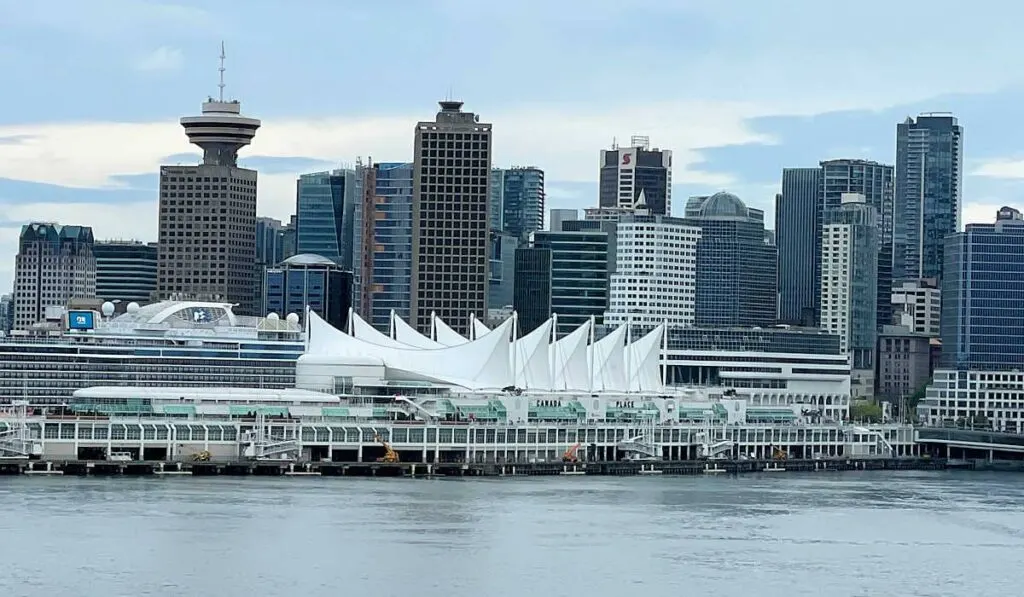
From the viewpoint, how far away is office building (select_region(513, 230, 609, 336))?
505ft

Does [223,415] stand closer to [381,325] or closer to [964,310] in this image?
[381,325]

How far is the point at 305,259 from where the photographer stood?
16038 cm

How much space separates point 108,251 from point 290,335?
256 ft

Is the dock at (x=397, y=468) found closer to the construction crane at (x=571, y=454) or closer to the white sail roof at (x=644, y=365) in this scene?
the construction crane at (x=571, y=454)

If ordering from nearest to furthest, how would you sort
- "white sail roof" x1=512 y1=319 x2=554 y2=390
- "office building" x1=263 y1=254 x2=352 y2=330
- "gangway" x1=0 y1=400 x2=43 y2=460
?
"gangway" x1=0 y1=400 x2=43 y2=460 < "white sail roof" x1=512 y1=319 x2=554 y2=390 < "office building" x1=263 y1=254 x2=352 y2=330

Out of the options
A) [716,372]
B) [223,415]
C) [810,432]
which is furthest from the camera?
[716,372]

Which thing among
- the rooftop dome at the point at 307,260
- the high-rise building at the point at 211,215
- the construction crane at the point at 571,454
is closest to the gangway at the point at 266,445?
the construction crane at the point at 571,454

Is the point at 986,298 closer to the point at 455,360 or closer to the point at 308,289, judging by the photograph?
the point at 308,289

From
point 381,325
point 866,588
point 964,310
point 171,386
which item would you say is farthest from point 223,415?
point 964,310

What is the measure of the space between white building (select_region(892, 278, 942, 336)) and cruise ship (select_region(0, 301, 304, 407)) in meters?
84.0

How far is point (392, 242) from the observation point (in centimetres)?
16088

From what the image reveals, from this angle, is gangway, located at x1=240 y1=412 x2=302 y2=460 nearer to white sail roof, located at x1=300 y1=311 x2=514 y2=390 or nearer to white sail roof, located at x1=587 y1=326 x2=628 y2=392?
white sail roof, located at x1=300 y1=311 x2=514 y2=390

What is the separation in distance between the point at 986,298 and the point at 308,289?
44688 millimetres

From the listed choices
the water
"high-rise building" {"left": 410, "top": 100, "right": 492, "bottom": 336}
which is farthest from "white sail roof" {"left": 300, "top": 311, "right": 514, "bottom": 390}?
"high-rise building" {"left": 410, "top": 100, "right": 492, "bottom": 336}
